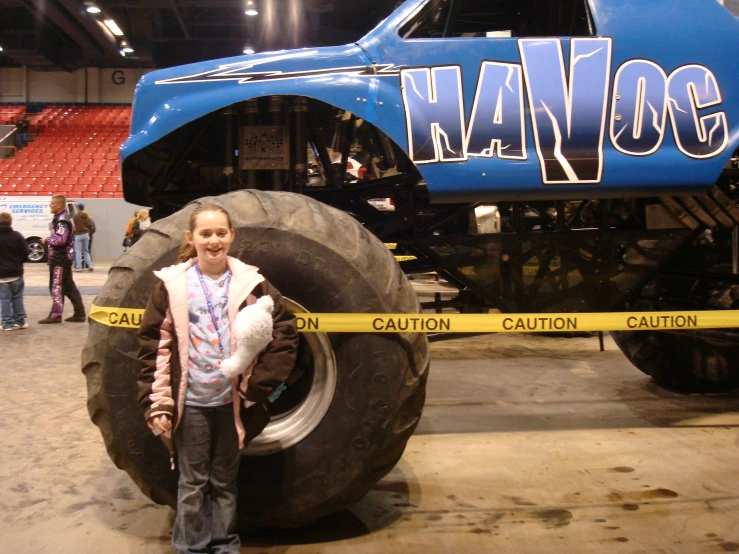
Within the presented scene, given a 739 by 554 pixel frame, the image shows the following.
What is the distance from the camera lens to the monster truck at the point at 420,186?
8.73 feet

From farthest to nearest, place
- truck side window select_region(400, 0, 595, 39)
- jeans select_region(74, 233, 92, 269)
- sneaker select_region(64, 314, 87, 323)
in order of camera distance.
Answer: jeans select_region(74, 233, 92, 269) → sneaker select_region(64, 314, 87, 323) → truck side window select_region(400, 0, 595, 39)

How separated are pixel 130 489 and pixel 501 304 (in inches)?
90.4

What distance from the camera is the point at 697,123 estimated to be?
336 cm

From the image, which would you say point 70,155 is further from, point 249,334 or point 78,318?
point 249,334

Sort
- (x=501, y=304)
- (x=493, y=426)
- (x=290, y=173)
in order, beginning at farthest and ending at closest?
(x=493, y=426)
(x=501, y=304)
(x=290, y=173)

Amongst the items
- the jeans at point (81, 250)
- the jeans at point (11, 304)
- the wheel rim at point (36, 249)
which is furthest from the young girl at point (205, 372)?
the wheel rim at point (36, 249)

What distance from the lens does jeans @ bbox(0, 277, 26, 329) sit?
831cm

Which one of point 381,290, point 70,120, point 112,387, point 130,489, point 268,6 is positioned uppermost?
point 268,6

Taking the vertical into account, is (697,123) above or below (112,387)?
above

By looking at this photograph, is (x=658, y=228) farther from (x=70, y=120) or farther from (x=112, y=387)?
(x=70, y=120)

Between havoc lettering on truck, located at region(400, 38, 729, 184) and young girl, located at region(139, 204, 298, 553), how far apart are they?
51.0 inches

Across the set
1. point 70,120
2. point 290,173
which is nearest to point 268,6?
point 70,120

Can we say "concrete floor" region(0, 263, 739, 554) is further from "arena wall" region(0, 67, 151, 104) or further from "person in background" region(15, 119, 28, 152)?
"arena wall" region(0, 67, 151, 104)

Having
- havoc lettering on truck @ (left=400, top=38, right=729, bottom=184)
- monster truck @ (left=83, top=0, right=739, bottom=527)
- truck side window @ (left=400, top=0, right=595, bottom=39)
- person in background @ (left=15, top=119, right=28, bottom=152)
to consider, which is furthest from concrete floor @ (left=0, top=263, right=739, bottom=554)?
person in background @ (left=15, top=119, right=28, bottom=152)
